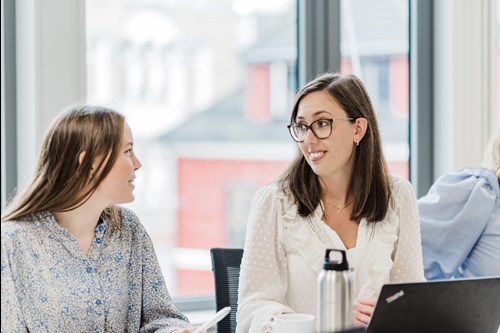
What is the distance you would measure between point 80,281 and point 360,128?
33.4 inches

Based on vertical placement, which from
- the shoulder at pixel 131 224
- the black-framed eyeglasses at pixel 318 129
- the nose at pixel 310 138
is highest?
the black-framed eyeglasses at pixel 318 129

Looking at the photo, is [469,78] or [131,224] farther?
[469,78]

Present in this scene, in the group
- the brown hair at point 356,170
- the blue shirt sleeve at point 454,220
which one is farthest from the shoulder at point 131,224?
the blue shirt sleeve at point 454,220

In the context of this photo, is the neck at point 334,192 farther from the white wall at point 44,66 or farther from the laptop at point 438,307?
the white wall at point 44,66

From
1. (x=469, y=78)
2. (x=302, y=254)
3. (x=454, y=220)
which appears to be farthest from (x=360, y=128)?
(x=469, y=78)

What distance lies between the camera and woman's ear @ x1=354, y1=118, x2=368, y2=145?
2160 mm

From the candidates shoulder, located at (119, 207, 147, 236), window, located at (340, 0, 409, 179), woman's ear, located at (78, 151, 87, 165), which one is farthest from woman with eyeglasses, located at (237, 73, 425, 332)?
window, located at (340, 0, 409, 179)

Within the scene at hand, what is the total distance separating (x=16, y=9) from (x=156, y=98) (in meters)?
0.57

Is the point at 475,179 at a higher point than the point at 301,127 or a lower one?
lower

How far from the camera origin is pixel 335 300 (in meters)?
1.46

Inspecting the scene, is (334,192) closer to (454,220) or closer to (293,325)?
(454,220)

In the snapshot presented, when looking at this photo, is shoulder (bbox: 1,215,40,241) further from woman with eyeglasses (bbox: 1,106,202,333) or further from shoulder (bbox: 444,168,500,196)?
shoulder (bbox: 444,168,500,196)

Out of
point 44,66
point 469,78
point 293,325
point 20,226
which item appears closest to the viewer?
point 293,325

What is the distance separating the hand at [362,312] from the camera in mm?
1822
